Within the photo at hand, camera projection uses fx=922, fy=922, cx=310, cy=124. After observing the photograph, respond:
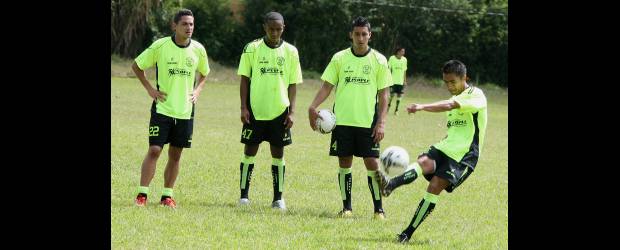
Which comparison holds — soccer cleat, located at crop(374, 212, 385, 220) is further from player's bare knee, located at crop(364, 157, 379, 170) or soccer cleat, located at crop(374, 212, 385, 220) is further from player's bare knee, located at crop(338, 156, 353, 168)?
player's bare knee, located at crop(338, 156, 353, 168)

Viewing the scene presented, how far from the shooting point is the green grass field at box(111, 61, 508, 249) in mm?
8820

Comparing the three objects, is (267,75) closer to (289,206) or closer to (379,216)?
(289,206)

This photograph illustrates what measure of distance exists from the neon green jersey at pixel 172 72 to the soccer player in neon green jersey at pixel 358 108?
143 cm

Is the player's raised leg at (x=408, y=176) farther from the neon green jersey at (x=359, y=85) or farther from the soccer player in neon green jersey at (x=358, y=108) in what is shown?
the neon green jersey at (x=359, y=85)

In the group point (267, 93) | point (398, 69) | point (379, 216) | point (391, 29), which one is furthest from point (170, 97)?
point (391, 29)

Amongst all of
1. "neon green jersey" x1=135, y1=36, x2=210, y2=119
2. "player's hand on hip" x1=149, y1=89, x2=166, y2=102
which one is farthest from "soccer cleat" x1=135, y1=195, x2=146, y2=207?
"player's hand on hip" x1=149, y1=89, x2=166, y2=102

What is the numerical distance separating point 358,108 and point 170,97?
6.95 feet

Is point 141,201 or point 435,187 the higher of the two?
point 435,187

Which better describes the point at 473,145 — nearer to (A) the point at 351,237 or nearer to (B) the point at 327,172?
(A) the point at 351,237

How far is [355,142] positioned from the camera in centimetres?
1046
